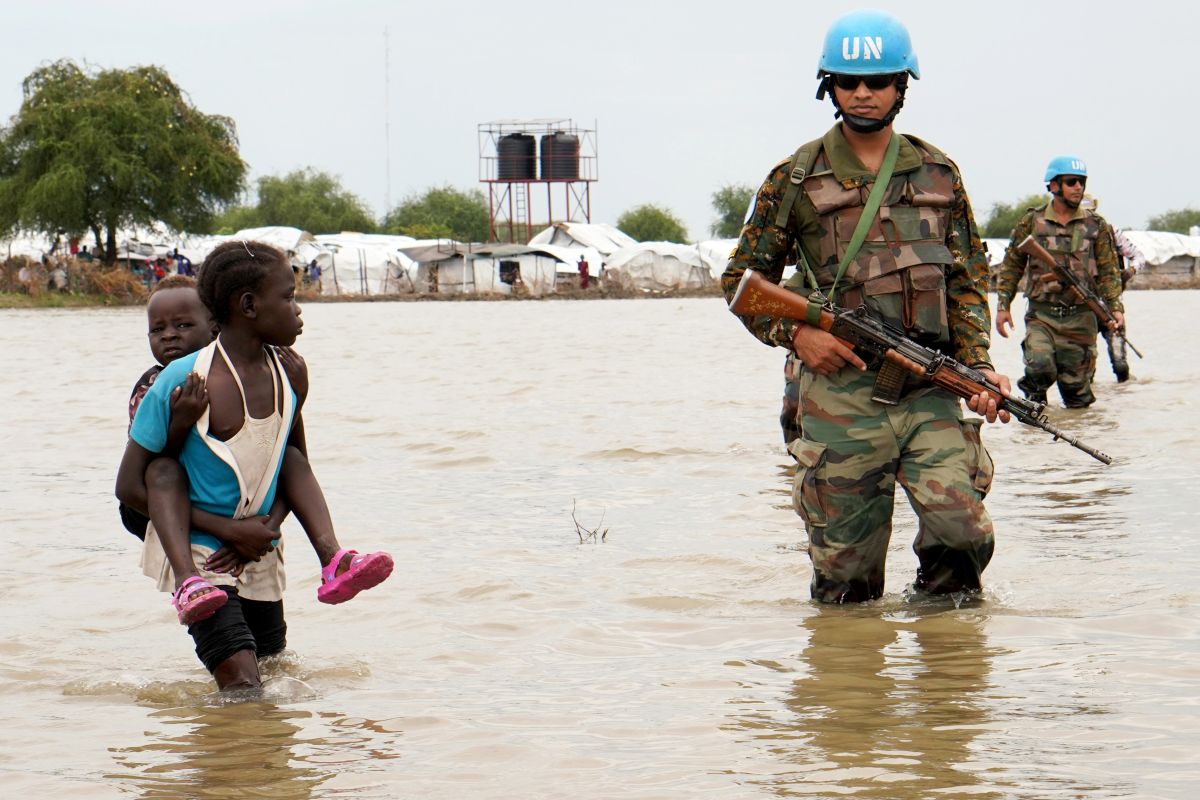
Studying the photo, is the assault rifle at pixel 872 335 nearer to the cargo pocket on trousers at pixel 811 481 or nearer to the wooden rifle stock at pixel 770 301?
the wooden rifle stock at pixel 770 301

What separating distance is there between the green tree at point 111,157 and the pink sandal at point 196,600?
47.7m

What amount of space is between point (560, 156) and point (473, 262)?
83.0ft

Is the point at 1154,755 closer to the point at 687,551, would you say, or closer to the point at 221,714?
the point at 221,714

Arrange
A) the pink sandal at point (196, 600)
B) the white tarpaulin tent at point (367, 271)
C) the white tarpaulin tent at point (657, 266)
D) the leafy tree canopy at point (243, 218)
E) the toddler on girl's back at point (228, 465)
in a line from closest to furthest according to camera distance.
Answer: the pink sandal at point (196, 600)
the toddler on girl's back at point (228, 465)
the white tarpaulin tent at point (367, 271)
the white tarpaulin tent at point (657, 266)
the leafy tree canopy at point (243, 218)

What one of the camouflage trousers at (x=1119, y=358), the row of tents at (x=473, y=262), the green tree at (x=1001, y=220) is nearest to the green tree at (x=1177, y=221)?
the green tree at (x=1001, y=220)

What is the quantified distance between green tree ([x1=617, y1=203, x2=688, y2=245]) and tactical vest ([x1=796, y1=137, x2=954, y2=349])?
96340mm

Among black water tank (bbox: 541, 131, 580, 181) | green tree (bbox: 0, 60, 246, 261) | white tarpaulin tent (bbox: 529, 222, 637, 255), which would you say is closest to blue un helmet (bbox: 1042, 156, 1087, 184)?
green tree (bbox: 0, 60, 246, 261)

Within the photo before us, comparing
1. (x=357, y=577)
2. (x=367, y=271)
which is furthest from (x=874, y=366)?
(x=367, y=271)

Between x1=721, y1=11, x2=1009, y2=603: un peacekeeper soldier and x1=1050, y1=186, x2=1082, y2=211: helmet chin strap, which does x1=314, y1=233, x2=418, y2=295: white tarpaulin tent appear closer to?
x1=1050, y1=186, x2=1082, y2=211: helmet chin strap

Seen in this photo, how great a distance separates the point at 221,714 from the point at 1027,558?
353 cm

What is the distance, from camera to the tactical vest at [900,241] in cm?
512

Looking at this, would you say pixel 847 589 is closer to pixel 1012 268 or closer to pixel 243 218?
pixel 1012 268

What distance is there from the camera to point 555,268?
62.2m

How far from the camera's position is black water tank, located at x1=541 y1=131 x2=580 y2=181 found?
3361 inches
